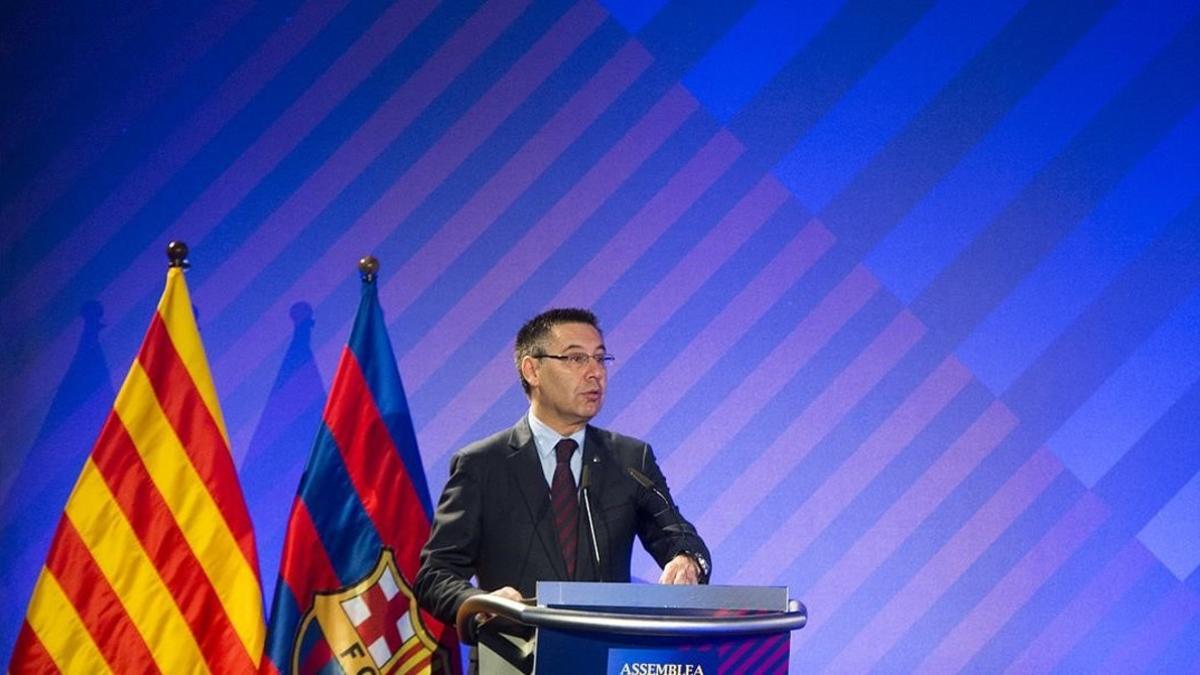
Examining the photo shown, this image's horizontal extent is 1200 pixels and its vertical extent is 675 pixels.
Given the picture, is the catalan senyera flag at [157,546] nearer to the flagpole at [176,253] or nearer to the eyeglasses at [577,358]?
the flagpole at [176,253]

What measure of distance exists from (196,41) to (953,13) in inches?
95.0

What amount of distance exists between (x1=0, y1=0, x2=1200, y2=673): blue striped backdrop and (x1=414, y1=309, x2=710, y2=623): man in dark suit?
0.72 meters

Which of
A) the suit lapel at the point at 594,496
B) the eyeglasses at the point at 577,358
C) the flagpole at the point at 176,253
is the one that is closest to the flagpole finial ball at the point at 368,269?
the flagpole at the point at 176,253

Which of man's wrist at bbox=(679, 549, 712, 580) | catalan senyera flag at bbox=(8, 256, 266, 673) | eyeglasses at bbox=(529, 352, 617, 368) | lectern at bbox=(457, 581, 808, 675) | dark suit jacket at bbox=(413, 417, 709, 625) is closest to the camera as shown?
lectern at bbox=(457, 581, 808, 675)

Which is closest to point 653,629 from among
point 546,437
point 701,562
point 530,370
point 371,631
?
point 701,562

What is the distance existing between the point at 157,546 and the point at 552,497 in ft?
3.76

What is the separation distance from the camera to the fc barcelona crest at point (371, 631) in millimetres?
3799

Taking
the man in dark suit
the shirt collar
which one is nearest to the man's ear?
the man in dark suit

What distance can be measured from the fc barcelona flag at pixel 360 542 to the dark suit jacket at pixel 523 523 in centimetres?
49

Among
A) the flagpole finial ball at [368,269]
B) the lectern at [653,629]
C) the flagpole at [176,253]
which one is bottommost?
the lectern at [653,629]

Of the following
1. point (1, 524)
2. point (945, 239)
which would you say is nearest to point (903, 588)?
point (945, 239)

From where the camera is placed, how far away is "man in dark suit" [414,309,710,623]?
3424 millimetres

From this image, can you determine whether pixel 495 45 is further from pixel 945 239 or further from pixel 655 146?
pixel 945 239

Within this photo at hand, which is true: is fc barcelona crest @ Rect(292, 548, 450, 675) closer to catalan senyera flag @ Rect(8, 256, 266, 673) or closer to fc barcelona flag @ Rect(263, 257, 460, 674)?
fc barcelona flag @ Rect(263, 257, 460, 674)
